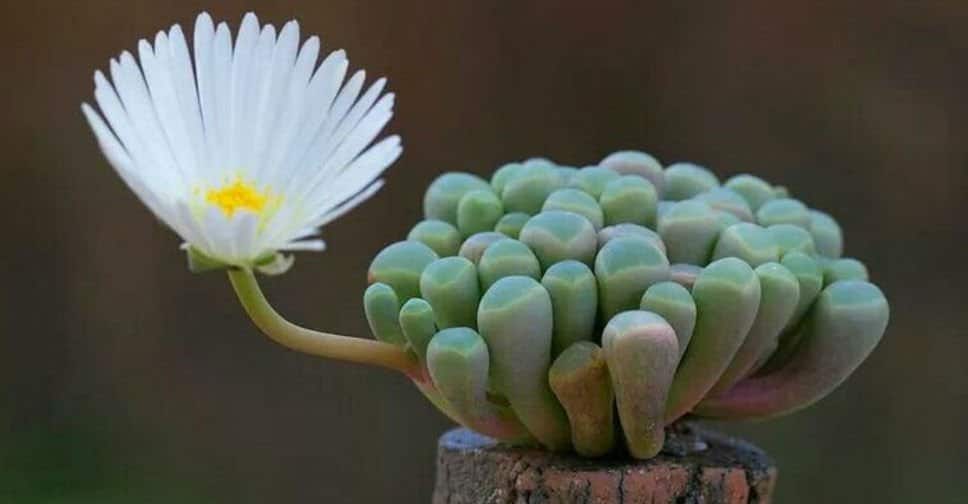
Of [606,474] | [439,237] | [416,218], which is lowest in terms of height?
[606,474]

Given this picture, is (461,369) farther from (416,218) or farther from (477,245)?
(416,218)

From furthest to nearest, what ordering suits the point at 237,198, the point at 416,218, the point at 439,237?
1. the point at 416,218
2. the point at 439,237
3. the point at 237,198

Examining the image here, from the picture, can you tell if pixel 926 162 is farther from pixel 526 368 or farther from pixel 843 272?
pixel 526 368

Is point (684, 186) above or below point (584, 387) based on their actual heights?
above

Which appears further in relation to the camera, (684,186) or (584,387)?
(684,186)

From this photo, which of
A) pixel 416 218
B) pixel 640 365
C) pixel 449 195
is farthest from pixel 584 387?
pixel 416 218

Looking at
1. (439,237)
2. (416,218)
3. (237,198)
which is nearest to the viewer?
(237,198)

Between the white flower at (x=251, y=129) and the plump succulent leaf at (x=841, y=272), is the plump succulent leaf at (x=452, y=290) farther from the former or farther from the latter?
the plump succulent leaf at (x=841, y=272)
